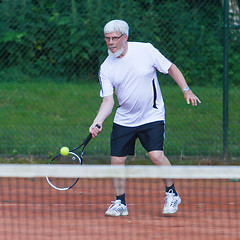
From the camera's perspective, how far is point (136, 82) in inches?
206

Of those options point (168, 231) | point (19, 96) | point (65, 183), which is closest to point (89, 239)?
point (168, 231)

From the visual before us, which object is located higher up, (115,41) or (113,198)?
(115,41)

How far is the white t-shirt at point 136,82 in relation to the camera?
5.23 metres

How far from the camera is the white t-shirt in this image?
5.23m

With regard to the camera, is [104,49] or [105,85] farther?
[104,49]

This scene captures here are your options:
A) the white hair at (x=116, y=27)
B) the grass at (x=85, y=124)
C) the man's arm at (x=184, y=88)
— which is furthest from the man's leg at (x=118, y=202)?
the grass at (x=85, y=124)

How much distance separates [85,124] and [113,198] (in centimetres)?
273

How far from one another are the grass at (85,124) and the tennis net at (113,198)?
1.05 metres

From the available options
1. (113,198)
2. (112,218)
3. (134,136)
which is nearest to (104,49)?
(113,198)

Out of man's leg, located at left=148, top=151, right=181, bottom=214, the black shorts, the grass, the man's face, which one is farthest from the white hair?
the grass

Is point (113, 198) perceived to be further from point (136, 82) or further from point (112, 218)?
point (136, 82)

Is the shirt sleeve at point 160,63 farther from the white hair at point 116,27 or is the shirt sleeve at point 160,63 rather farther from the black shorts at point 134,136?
the black shorts at point 134,136

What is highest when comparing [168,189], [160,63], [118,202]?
[160,63]

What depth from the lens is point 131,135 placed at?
17.6 feet
